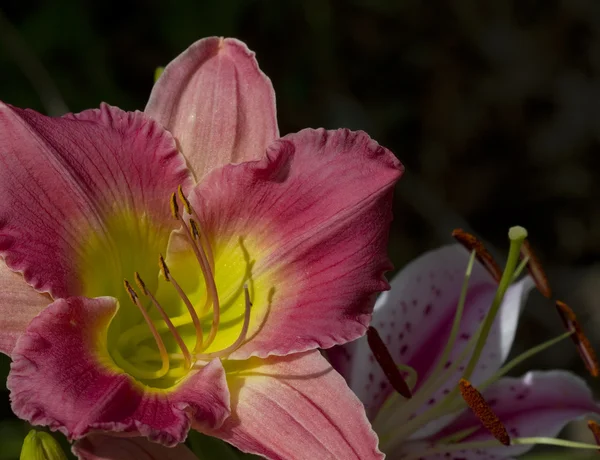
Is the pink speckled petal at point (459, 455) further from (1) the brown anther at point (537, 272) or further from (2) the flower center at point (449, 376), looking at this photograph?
(1) the brown anther at point (537, 272)

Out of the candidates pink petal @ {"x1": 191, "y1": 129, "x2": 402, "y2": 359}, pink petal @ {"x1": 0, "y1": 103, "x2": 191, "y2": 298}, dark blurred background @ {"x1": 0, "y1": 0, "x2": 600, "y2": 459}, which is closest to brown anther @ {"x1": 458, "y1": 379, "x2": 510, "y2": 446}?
pink petal @ {"x1": 191, "y1": 129, "x2": 402, "y2": 359}

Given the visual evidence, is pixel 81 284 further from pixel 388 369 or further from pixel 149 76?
pixel 149 76

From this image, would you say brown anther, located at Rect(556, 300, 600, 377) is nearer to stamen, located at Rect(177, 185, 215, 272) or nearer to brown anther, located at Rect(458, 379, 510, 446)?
brown anther, located at Rect(458, 379, 510, 446)

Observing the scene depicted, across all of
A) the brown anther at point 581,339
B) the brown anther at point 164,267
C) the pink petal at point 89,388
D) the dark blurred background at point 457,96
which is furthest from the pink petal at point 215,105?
the dark blurred background at point 457,96

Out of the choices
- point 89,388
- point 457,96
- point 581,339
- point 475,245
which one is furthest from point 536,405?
point 457,96

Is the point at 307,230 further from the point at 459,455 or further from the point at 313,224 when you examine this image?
the point at 459,455

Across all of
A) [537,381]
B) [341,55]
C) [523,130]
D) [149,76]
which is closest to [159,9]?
[149,76]
